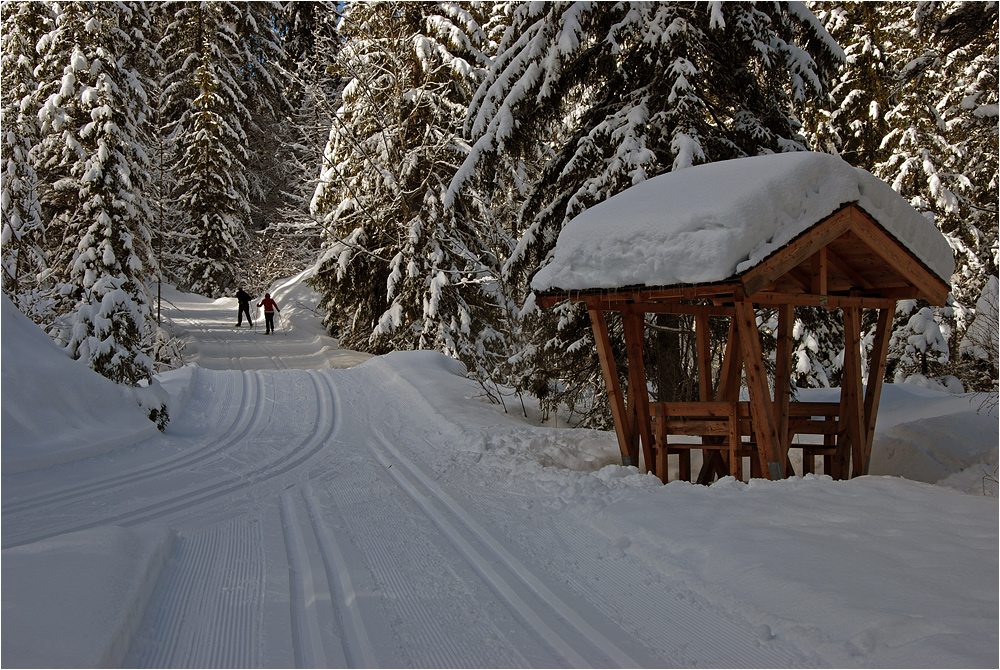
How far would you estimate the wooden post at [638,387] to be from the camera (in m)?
8.22

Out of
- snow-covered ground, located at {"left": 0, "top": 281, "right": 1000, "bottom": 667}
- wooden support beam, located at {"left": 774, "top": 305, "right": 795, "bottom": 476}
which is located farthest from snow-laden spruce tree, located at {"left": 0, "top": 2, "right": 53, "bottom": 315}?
wooden support beam, located at {"left": 774, "top": 305, "right": 795, "bottom": 476}

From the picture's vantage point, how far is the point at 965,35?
820cm

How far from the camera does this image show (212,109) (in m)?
30.5

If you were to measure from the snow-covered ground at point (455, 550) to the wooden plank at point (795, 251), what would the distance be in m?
2.05

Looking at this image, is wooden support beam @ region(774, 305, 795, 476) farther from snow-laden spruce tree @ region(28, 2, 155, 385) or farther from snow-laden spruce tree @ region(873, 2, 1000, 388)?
snow-laden spruce tree @ region(28, 2, 155, 385)

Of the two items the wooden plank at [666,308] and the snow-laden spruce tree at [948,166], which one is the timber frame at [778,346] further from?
the snow-laden spruce tree at [948,166]

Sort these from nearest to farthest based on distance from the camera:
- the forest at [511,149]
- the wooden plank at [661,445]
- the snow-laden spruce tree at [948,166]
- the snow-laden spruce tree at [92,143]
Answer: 1. the wooden plank at [661,445]
2. the forest at [511,149]
3. the snow-laden spruce tree at [948,166]
4. the snow-laden spruce tree at [92,143]

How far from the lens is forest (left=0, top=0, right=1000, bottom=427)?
968 centimetres

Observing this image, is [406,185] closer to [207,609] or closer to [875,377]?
[875,377]

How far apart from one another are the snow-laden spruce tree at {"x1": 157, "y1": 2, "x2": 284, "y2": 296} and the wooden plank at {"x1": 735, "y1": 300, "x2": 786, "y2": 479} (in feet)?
90.9

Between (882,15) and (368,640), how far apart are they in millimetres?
21352

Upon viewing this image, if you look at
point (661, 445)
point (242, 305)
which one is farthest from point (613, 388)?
point (242, 305)

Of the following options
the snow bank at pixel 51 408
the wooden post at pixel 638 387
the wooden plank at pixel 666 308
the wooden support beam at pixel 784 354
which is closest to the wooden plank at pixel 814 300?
the wooden support beam at pixel 784 354

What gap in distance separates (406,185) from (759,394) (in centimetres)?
1490
